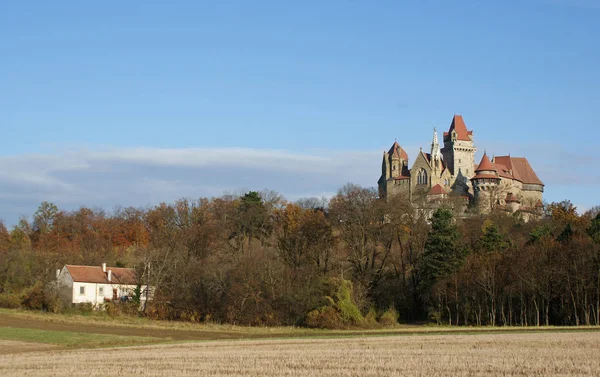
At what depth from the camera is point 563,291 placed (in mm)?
66250

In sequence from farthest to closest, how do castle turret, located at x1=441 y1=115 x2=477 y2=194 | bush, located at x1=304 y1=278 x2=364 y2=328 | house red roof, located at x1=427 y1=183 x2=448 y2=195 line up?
castle turret, located at x1=441 y1=115 x2=477 y2=194
house red roof, located at x1=427 y1=183 x2=448 y2=195
bush, located at x1=304 y1=278 x2=364 y2=328

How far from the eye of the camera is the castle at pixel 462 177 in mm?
144375

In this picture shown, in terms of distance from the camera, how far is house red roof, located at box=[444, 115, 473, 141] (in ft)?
527

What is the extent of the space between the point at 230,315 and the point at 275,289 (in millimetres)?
4324

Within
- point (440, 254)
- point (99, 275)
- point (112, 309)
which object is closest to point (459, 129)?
point (440, 254)

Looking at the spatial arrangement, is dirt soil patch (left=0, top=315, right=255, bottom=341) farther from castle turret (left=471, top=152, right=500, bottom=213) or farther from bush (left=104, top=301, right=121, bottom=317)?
castle turret (left=471, top=152, right=500, bottom=213)

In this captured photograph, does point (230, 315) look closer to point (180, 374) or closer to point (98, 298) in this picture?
point (98, 298)

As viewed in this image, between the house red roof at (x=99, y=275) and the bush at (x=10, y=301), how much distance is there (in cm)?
524

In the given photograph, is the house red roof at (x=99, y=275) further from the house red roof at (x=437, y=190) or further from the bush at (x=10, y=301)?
the house red roof at (x=437, y=190)

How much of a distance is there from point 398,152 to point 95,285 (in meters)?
91.2

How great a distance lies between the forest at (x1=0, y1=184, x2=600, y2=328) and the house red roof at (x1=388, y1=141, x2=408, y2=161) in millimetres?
57662

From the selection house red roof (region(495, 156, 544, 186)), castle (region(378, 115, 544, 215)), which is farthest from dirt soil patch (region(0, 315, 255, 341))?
house red roof (region(495, 156, 544, 186))

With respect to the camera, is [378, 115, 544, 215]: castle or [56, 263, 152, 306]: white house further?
[378, 115, 544, 215]: castle

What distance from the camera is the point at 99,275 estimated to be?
80125 millimetres
